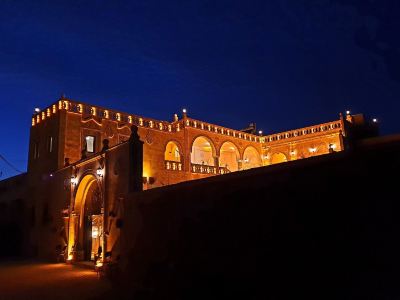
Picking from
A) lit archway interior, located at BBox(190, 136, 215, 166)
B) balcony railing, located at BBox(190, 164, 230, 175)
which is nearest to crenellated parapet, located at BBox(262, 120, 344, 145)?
lit archway interior, located at BBox(190, 136, 215, 166)

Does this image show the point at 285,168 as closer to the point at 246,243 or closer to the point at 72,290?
the point at 246,243

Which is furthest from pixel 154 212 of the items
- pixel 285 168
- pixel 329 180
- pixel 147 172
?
pixel 147 172

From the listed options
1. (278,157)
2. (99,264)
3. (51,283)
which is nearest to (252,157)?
(278,157)

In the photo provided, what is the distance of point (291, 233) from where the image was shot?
21.6 ft

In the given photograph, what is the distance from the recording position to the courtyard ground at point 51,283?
10250mm

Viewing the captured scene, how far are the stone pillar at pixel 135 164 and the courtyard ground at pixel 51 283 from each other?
3686mm

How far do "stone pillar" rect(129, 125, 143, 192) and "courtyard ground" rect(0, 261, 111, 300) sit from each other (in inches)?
145

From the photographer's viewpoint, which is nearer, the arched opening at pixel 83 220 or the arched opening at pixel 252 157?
the arched opening at pixel 83 220

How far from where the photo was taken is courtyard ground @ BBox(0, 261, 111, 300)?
404 inches

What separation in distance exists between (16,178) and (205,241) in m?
23.2

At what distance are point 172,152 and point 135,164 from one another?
13.2 metres

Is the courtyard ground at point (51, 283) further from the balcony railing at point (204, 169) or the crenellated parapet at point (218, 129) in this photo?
the crenellated parapet at point (218, 129)

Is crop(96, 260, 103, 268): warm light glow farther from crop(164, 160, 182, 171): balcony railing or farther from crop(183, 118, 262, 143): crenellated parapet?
crop(183, 118, 262, 143): crenellated parapet

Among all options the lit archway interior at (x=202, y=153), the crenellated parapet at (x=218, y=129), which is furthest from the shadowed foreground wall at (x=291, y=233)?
the lit archway interior at (x=202, y=153)
